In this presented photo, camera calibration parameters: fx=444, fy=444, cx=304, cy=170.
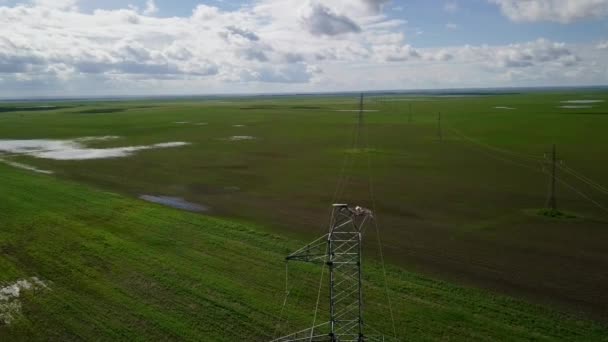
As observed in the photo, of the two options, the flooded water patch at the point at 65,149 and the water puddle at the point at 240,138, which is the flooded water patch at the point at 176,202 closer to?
the flooded water patch at the point at 65,149

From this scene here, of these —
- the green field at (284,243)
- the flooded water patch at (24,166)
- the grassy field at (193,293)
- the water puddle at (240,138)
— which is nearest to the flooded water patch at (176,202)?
the green field at (284,243)

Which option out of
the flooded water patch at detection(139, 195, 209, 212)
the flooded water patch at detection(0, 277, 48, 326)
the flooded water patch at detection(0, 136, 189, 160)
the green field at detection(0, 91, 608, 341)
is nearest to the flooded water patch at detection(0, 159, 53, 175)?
the green field at detection(0, 91, 608, 341)

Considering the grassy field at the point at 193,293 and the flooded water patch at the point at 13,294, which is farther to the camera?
the flooded water patch at the point at 13,294

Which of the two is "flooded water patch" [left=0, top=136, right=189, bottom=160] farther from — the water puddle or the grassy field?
the grassy field

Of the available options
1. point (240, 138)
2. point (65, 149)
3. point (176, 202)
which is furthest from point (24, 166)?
point (240, 138)

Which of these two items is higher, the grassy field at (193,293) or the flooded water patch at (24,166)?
the flooded water patch at (24,166)

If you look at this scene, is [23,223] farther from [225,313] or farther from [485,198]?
[485,198]
